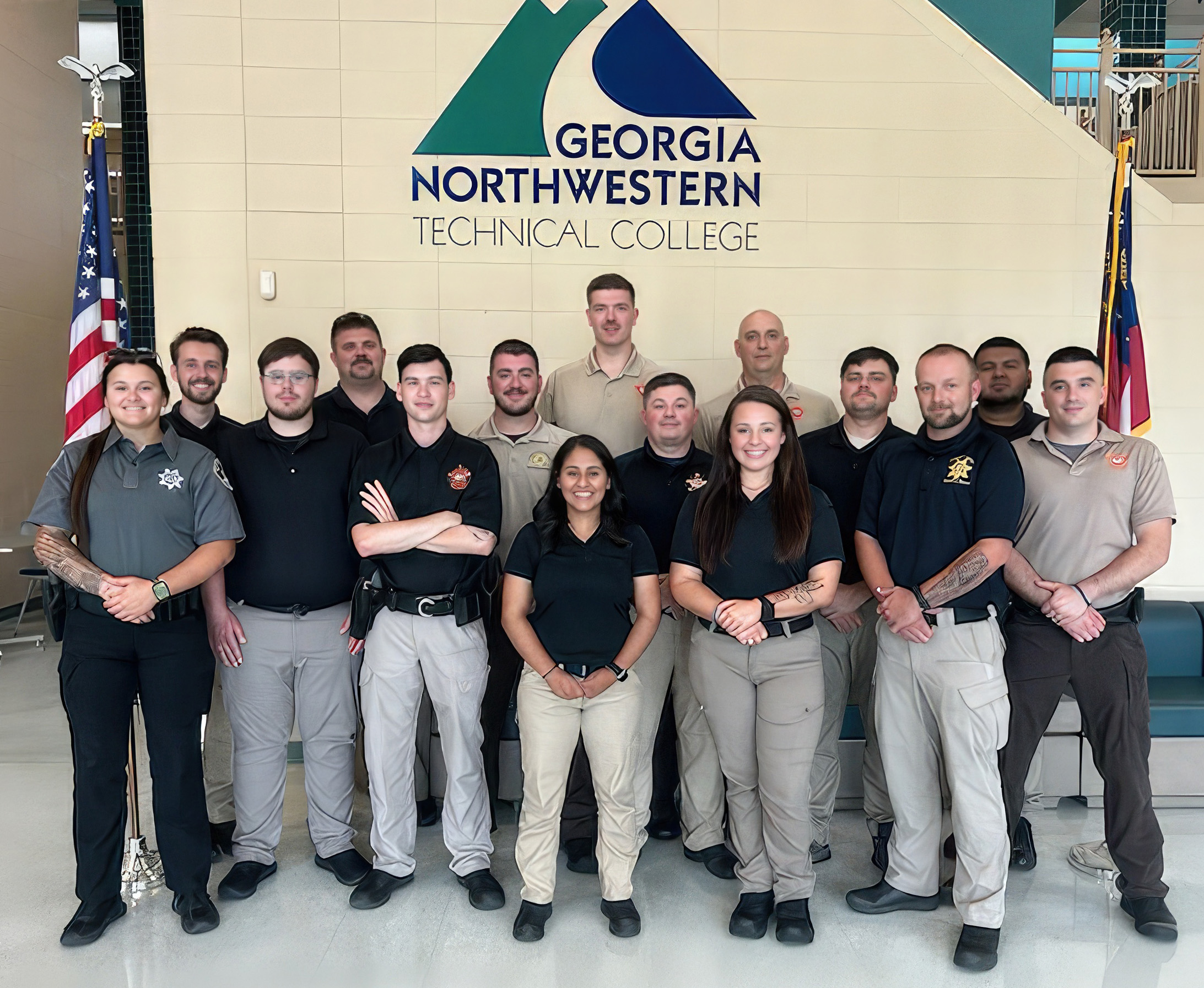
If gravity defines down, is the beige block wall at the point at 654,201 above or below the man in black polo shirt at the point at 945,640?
above

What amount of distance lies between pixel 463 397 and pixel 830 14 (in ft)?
9.45

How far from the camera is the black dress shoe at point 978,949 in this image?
2680 mm

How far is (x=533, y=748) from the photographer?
2.86m

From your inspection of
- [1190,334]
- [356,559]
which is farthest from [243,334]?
[1190,334]

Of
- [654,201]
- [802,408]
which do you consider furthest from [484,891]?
[654,201]

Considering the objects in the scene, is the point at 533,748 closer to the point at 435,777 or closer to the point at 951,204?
the point at 435,777

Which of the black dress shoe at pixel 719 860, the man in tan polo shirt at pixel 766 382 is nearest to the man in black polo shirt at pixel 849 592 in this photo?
the black dress shoe at pixel 719 860

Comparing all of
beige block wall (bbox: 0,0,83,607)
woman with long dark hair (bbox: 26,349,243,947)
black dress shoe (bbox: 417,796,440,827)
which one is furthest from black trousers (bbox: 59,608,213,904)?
beige block wall (bbox: 0,0,83,607)

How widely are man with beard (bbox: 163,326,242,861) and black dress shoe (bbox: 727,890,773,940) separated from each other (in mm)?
1871

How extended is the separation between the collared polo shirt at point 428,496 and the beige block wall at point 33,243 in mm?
5534

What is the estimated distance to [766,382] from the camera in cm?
389

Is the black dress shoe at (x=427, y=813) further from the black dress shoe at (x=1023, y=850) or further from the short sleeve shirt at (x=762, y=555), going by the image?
Result: the black dress shoe at (x=1023, y=850)

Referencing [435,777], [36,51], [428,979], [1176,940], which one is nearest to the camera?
[428,979]

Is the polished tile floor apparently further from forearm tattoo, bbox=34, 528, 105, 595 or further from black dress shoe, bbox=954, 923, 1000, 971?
forearm tattoo, bbox=34, 528, 105, 595
